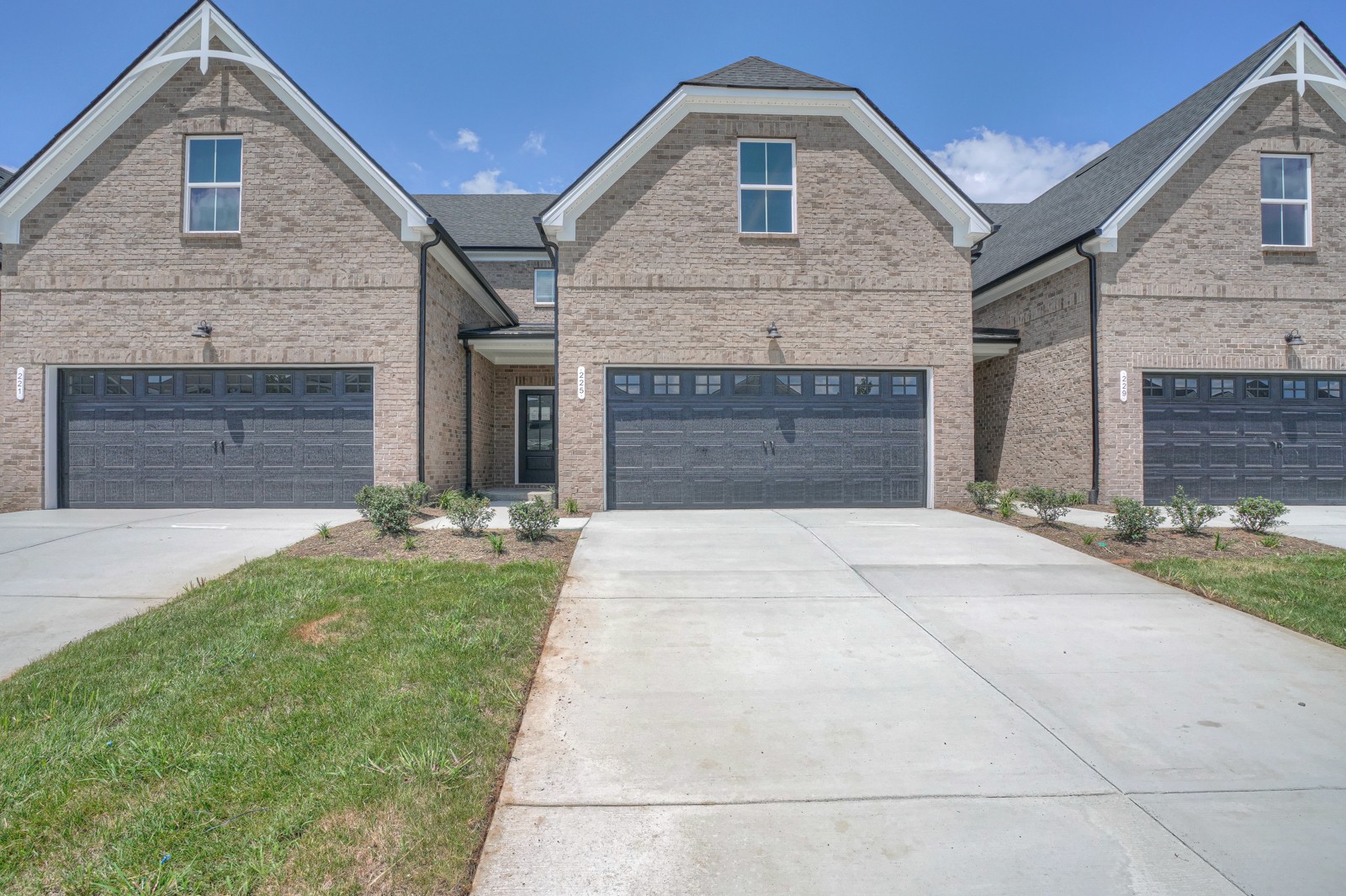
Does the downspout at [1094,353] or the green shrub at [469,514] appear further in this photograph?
the downspout at [1094,353]

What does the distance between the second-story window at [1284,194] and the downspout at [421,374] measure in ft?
50.0

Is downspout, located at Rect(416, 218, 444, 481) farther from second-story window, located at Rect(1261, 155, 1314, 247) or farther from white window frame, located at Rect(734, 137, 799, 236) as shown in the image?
second-story window, located at Rect(1261, 155, 1314, 247)

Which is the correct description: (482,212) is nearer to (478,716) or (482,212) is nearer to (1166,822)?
(478,716)

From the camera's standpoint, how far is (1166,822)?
2.81 m

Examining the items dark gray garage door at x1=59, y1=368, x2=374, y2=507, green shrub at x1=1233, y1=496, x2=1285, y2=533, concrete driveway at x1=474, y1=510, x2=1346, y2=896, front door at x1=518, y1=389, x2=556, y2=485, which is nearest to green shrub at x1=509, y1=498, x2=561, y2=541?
concrete driveway at x1=474, y1=510, x2=1346, y2=896

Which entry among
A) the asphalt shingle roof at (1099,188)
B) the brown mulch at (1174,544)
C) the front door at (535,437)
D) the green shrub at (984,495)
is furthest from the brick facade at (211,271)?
the asphalt shingle roof at (1099,188)

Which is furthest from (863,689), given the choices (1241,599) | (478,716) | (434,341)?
(434,341)

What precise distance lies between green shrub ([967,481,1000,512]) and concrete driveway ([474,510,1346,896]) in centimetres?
485

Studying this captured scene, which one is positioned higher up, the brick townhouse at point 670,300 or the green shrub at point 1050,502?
the brick townhouse at point 670,300

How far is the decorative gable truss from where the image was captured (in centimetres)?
1129

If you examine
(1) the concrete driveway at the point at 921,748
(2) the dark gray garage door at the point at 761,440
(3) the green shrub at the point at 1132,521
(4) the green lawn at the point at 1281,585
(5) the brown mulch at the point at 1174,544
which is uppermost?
(2) the dark gray garage door at the point at 761,440

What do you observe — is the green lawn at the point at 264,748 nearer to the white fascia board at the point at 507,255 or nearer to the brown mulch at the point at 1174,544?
the brown mulch at the point at 1174,544

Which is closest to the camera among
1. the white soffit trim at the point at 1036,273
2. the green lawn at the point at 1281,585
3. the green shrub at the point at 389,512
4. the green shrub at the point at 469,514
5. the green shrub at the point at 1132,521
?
the green lawn at the point at 1281,585

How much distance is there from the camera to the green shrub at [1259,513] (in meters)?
8.84
